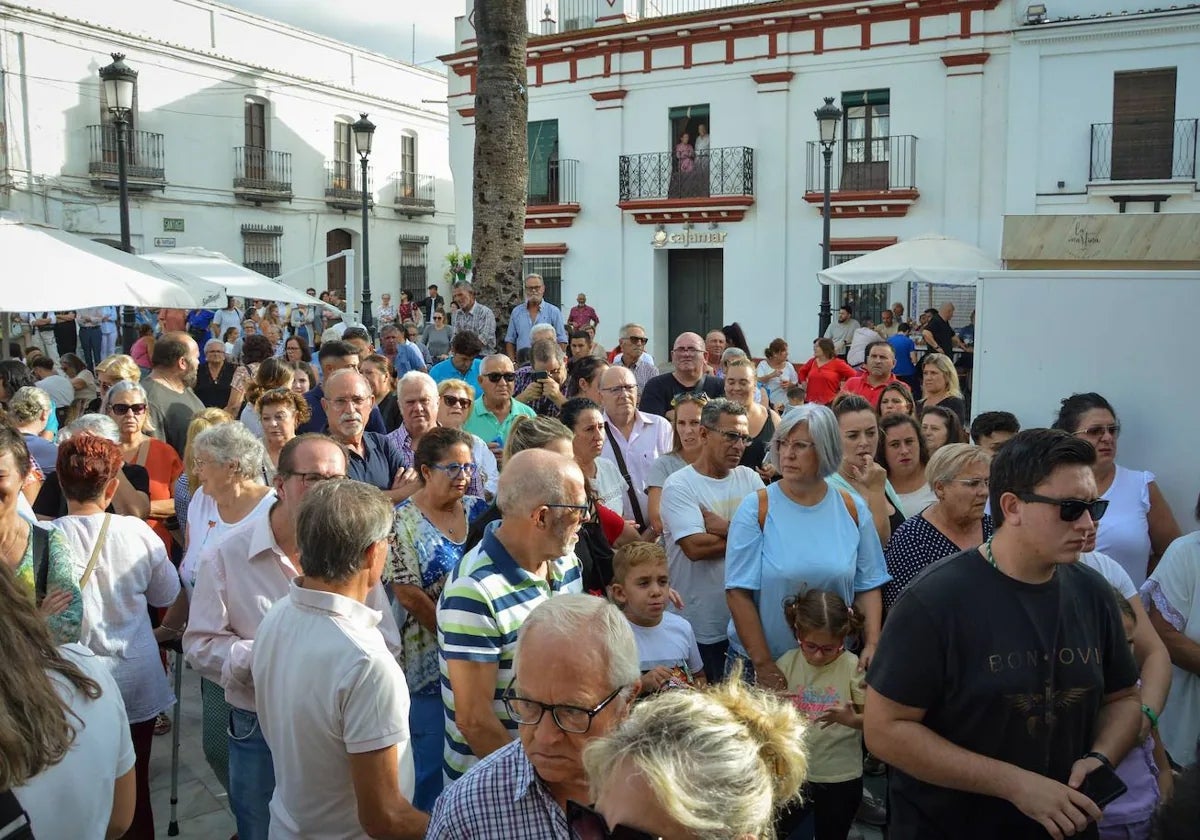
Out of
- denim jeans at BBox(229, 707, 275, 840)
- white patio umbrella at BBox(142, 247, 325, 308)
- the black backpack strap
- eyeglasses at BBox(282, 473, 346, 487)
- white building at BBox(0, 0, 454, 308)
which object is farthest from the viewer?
white building at BBox(0, 0, 454, 308)

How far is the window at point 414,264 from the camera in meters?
32.3

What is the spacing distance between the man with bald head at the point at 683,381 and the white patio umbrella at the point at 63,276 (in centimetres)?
387

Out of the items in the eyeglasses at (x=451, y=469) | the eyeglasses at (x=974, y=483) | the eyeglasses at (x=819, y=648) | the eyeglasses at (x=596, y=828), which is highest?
the eyeglasses at (x=451, y=469)

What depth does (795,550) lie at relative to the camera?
3922 millimetres

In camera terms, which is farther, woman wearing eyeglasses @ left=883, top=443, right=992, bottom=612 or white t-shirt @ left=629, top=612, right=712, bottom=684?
woman wearing eyeglasses @ left=883, top=443, right=992, bottom=612

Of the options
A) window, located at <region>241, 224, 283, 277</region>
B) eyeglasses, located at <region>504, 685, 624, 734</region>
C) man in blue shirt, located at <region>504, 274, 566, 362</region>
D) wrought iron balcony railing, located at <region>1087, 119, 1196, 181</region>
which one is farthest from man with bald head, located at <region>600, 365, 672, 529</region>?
window, located at <region>241, 224, 283, 277</region>

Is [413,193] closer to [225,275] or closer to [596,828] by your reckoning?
[225,275]

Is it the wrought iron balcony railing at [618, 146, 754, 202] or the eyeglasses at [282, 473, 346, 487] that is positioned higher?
the wrought iron balcony railing at [618, 146, 754, 202]

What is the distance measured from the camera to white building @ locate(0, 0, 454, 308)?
23.3m

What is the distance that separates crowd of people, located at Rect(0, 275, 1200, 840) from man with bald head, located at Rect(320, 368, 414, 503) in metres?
0.02

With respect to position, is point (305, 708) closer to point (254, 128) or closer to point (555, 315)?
point (555, 315)

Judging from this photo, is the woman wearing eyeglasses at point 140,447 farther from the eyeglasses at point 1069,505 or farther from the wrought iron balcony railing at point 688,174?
the wrought iron balcony railing at point 688,174

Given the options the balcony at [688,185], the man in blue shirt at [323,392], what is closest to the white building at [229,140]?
the balcony at [688,185]

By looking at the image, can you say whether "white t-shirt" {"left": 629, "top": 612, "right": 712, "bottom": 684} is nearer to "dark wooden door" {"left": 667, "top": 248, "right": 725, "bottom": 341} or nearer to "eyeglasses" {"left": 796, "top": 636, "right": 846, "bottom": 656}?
"eyeglasses" {"left": 796, "top": 636, "right": 846, "bottom": 656}
